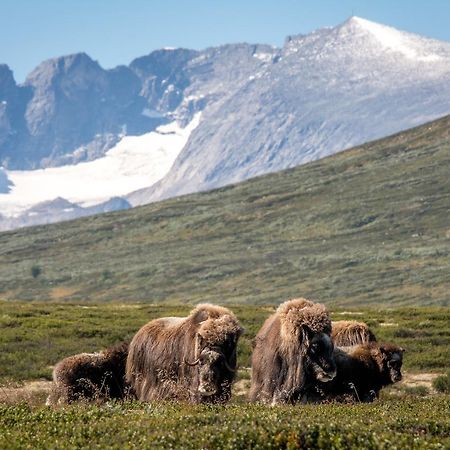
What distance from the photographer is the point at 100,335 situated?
3925cm

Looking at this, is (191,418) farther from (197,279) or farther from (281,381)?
(197,279)

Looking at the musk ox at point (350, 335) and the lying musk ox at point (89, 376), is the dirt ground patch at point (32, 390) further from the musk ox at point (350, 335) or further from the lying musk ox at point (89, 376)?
the musk ox at point (350, 335)

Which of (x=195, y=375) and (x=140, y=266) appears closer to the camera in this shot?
(x=195, y=375)

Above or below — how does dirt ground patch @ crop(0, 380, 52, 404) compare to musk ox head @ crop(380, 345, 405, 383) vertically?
below

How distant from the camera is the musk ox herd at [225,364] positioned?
1694 cm

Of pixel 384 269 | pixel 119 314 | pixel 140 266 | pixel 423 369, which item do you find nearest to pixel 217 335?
pixel 423 369

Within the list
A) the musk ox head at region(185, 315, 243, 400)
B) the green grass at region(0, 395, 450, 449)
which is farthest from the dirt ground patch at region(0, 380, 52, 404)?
the green grass at region(0, 395, 450, 449)

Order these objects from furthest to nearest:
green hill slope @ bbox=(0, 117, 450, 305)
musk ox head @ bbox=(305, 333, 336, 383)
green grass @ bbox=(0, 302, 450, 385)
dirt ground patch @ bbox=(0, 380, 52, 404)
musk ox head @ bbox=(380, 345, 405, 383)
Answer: green hill slope @ bbox=(0, 117, 450, 305) < green grass @ bbox=(0, 302, 450, 385) < dirt ground patch @ bbox=(0, 380, 52, 404) < musk ox head @ bbox=(380, 345, 405, 383) < musk ox head @ bbox=(305, 333, 336, 383)

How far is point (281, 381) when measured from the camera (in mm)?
17625

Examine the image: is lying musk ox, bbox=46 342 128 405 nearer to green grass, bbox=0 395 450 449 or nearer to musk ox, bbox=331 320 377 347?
green grass, bbox=0 395 450 449

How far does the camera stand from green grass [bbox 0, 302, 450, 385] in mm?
31609

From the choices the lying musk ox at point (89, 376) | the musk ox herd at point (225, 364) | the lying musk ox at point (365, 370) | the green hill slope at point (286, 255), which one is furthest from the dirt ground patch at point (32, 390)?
the green hill slope at point (286, 255)

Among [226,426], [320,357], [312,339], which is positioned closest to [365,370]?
[320,357]

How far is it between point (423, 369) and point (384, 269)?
101 m
